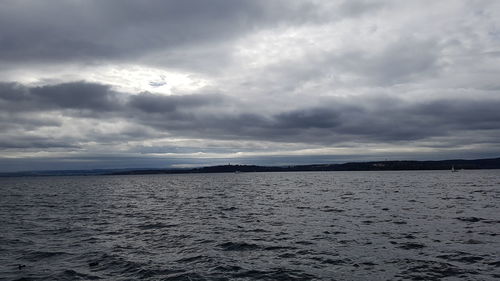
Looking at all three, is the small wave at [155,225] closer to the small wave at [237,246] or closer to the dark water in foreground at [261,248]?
the dark water in foreground at [261,248]

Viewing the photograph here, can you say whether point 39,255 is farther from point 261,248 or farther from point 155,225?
point 261,248

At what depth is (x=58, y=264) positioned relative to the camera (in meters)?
20.7

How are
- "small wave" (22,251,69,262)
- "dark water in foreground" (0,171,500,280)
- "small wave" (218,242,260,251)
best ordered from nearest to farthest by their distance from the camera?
"dark water in foreground" (0,171,500,280) → "small wave" (22,251,69,262) → "small wave" (218,242,260,251)

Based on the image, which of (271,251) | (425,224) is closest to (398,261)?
(271,251)

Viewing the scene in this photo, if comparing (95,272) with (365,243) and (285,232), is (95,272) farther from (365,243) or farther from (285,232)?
(365,243)

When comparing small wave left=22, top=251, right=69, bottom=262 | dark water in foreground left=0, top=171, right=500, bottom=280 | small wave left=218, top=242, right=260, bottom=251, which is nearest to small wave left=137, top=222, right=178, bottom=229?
dark water in foreground left=0, top=171, right=500, bottom=280

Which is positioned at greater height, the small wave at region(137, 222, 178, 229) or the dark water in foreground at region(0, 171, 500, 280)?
the dark water in foreground at region(0, 171, 500, 280)

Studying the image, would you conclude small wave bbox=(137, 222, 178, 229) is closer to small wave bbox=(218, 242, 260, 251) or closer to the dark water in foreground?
the dark water in foreground

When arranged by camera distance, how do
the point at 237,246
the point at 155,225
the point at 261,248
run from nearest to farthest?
the point at 261,248
the point at 237,246
the point at 155,225

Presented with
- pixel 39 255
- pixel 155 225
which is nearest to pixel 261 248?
pixel 39 255

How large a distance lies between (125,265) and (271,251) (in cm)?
906

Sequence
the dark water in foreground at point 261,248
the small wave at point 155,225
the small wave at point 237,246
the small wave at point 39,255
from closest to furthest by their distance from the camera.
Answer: the dark water in foreground at point 261,248, the small wave at point 39,255, the small wave at point 237,246, the small wave at point 155,225

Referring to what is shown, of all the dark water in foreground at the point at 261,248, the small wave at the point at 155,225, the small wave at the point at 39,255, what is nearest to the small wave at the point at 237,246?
the dark water in foreground at the point at 261,248

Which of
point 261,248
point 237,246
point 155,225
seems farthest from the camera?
point 155,225
